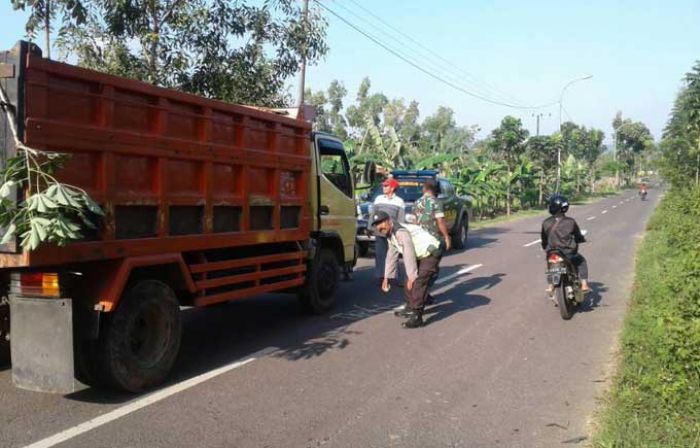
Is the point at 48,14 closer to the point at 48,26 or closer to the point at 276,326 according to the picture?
the point at 48,26

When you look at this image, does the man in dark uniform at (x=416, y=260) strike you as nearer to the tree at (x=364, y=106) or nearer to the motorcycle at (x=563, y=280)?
the motorcycle at (x=563, y=280)

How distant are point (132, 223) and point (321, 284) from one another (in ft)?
11.9

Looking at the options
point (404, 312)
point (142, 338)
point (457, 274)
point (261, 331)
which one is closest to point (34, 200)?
point (142, 338)

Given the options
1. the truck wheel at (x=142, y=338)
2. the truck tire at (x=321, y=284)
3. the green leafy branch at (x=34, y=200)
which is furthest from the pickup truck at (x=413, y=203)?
the green leafy branch at (x=34, y=200)

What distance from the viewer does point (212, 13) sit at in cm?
1048

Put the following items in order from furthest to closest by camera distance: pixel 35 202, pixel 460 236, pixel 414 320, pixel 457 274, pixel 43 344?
pixel 460 236
pixel 457 274
pixel 414 320
pixel 43 344
pixel 35 202

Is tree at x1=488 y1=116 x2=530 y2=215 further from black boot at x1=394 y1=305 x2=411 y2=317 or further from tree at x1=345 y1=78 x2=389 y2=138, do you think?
black boot at x1=394 y1=305 x2=411 y2=317

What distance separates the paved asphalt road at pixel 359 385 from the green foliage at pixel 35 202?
1.35m

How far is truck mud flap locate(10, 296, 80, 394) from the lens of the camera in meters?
4.75

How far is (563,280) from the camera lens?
8.31 m

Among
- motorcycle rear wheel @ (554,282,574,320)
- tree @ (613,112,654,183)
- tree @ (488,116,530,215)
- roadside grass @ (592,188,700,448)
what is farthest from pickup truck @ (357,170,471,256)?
tree @ (613,112,654,183)

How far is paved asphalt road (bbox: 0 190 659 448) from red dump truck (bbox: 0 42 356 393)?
0.46m

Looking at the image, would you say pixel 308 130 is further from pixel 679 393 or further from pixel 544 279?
pixel 544 279

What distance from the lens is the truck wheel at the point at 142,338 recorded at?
5.11 m
